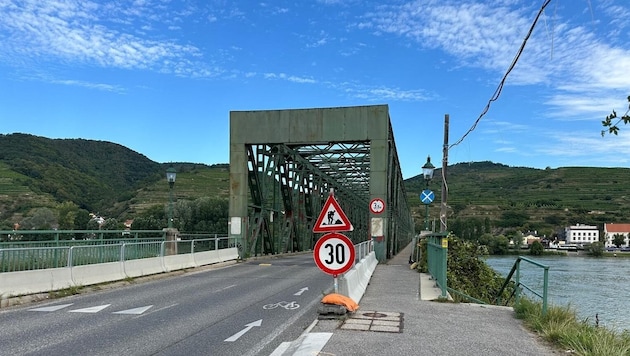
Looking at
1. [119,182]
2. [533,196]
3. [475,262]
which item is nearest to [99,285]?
[475,262]

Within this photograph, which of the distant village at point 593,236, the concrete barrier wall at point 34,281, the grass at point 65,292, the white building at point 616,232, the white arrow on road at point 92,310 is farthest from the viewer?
the white building at point 616,232

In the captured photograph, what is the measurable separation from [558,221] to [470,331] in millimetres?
138458

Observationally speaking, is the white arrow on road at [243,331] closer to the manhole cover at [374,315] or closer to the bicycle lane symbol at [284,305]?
the bicycle lane symbol at [284,305]

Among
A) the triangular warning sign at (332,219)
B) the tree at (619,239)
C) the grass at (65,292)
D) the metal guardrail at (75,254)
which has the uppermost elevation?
the triangular warning sign at (332,219)

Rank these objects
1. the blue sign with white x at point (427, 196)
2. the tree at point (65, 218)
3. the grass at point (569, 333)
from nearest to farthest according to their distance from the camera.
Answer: the grass at point (569, 333), the blue sign with white x at point (427, 196), the tree at point (65, 218)

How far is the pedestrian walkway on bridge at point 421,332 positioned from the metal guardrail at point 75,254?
793 centimetres

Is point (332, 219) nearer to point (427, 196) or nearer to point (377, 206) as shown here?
point (427, 196)

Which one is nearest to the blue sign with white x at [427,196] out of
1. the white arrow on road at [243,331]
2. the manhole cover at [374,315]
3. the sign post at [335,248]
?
the manhole cover at [374,315]

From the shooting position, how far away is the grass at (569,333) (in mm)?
6324

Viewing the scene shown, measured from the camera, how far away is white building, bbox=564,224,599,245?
121 meters

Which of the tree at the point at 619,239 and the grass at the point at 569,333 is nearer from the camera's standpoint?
the grass at the point at 569,333

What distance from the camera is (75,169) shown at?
107 m

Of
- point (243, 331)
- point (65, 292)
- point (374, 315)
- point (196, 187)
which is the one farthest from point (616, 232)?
point (243, 331)

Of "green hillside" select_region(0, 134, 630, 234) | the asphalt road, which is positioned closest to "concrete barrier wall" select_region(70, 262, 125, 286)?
→ the asphalt road
